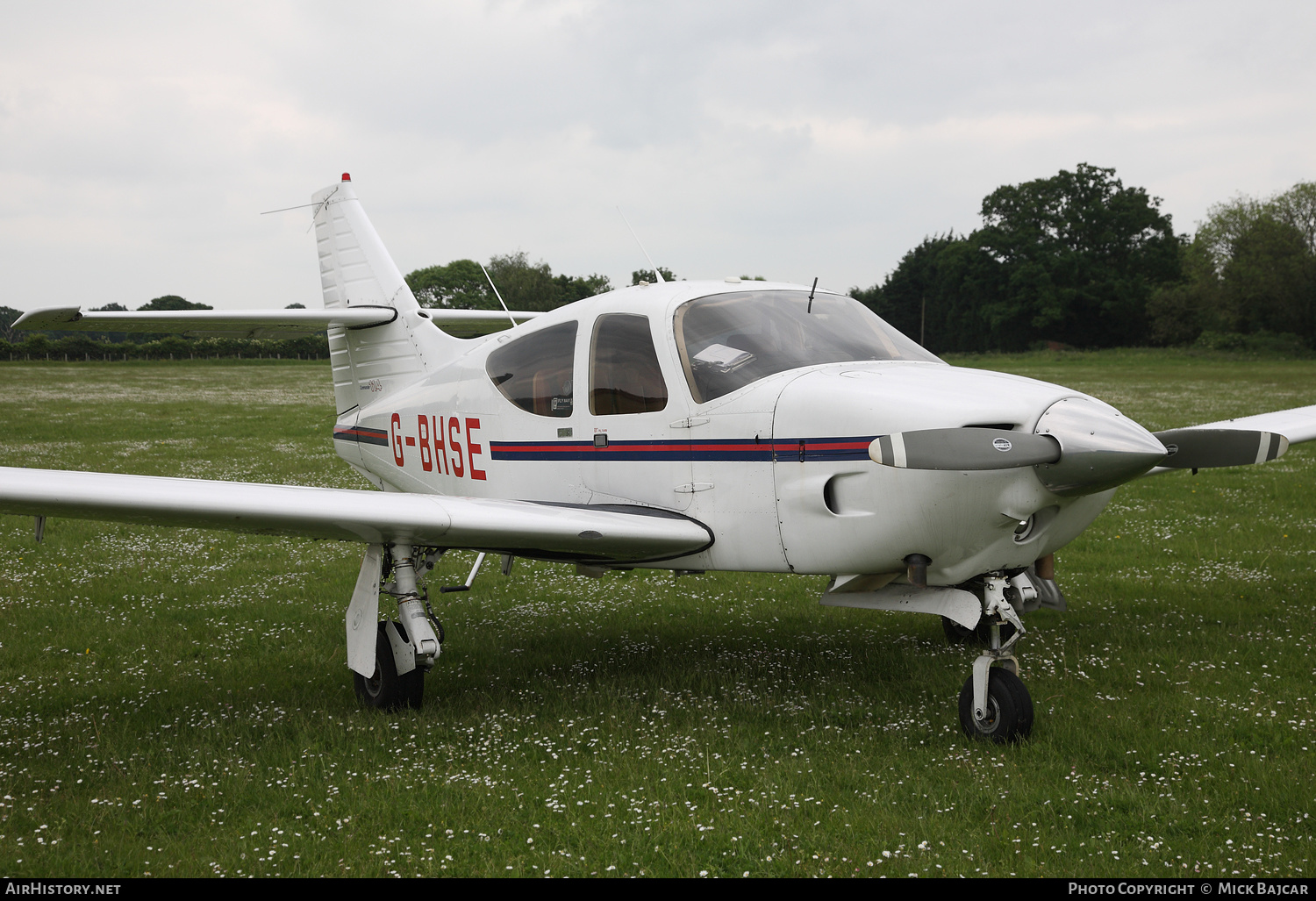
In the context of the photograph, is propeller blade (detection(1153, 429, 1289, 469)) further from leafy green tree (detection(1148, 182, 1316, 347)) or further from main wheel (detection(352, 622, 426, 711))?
leafy green tree (detection(1148, 182, 1316, 347))

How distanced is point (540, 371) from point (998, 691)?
343cm

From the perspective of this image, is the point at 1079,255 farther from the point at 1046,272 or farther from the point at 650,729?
the point at 650,729

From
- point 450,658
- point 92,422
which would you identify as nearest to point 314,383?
point 92,422

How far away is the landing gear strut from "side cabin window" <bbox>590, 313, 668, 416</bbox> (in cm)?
214

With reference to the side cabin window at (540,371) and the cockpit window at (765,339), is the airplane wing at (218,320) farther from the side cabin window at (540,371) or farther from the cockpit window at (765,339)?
the cockpit window at (765,339)

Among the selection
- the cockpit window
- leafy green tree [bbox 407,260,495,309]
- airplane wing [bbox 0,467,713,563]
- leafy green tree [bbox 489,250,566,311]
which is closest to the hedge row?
leafy green tree [bbox 489,250,566,311]

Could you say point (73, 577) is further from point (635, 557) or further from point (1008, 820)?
point (1008, 820)

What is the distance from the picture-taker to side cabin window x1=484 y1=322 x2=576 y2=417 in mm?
6195

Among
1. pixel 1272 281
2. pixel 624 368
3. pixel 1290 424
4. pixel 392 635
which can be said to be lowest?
pixel 392 635

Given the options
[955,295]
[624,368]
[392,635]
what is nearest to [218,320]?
[392,635]

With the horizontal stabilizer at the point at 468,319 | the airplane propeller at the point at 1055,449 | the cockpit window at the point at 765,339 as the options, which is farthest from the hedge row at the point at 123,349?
the airplane propeller at the point at 1055,449

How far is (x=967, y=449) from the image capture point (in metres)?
4.19

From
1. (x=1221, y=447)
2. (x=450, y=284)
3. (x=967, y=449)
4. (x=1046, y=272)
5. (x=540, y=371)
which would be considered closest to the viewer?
(x=967, y=449)
